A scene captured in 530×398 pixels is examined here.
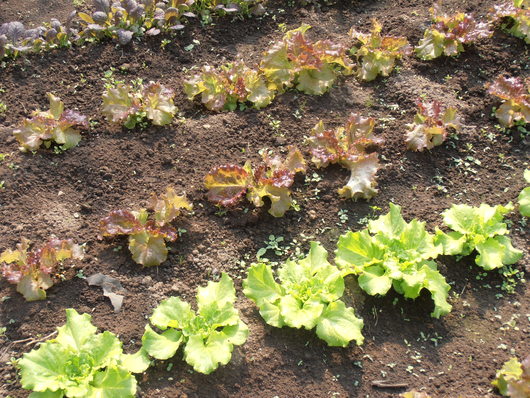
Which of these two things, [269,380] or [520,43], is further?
[520,43]

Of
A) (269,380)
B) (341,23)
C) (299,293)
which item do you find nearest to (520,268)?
(299,293)

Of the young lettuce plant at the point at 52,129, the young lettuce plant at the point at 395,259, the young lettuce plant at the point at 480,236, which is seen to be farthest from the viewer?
the young lettuce plant at the point at 52,129

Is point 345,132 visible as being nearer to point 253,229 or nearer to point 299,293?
point 253,229

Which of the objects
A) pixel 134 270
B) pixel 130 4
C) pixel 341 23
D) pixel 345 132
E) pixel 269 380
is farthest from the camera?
pixel 341 23

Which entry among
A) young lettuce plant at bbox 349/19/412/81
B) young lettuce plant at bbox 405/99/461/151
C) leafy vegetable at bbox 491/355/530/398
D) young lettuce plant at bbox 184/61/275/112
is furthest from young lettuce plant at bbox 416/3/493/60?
leafy vegetable at bbox 491/355/530/398

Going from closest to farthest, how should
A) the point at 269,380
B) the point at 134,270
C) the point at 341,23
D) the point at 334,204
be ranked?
1. the point at 269,380
2. the point at 134,270
3. the point at 334,204
4. the point at 341,23

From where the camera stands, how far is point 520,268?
4.41 meters

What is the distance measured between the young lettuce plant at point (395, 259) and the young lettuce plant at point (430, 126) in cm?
86

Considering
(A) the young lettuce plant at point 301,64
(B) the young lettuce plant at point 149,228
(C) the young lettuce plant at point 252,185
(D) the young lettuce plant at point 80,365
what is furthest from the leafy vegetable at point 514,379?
(A) the young lettuce plant at point 301,64

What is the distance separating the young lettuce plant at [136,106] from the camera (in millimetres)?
5145

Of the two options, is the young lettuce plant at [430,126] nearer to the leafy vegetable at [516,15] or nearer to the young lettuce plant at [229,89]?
the young lettuce plant at [229,89]

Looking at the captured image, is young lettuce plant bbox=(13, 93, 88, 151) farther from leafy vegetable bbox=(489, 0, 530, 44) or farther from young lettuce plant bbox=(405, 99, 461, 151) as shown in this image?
leafy vegetable bbox=(489, 0, 530, 44)

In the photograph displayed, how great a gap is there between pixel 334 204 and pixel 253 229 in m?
0.63

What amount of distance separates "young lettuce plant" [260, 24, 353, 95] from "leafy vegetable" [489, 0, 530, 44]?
1.70m
